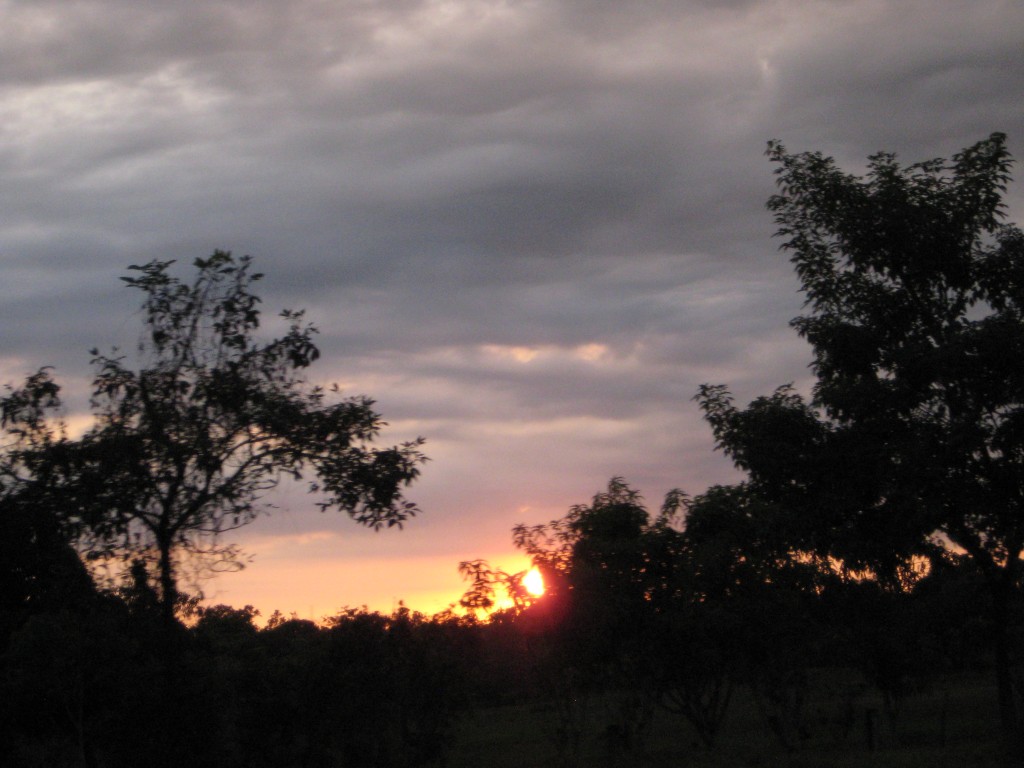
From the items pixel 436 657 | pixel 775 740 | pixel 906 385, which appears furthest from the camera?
pixel 775 740

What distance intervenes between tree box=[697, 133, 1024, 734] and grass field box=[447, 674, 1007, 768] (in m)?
3.61

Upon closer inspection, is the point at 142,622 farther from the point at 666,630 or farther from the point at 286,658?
the point at 666,630

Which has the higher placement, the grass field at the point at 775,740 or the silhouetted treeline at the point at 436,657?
the silhouetted treeline at the point at 436,657

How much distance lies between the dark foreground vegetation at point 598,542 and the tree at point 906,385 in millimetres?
50

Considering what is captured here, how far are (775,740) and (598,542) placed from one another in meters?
9.84

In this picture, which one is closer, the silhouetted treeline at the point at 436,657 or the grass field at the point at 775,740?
the silhouetted treeline at the point at 436,657

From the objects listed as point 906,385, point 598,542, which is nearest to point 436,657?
point 598,542

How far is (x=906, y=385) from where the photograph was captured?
59.3ft

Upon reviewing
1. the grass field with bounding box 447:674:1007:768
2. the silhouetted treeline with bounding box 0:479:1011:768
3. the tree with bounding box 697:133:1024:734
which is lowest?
the grass field with bounding box 447:674:1007:768

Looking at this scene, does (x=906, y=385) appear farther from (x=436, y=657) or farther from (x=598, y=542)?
(x=436, y=657)

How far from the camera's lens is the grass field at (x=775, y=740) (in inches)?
763

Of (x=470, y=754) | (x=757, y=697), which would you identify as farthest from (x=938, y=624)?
(x=757, y=697)

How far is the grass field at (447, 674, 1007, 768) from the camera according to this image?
1939cm

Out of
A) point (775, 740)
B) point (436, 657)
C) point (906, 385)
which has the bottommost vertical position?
point (775, 740)
